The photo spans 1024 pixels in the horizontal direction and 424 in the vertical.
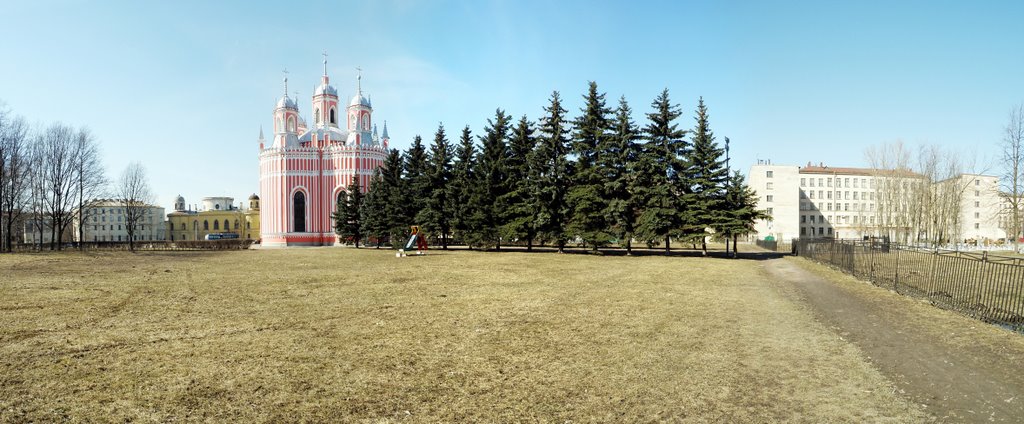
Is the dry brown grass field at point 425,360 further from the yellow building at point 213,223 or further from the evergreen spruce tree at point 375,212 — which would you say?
the yellow building at point 213,223

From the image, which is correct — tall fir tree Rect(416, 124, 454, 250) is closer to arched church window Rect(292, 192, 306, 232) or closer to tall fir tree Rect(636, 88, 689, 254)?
tall fir tree Rect(636, 88, 689, 254)

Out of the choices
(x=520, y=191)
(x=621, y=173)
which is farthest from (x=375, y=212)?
(x=621, y=173)

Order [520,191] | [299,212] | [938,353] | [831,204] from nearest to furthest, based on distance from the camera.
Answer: [938,353]
[520,191]
[299,212]
[831,204]

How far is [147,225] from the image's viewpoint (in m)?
115

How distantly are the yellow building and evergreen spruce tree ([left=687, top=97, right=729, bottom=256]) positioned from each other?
10262cm

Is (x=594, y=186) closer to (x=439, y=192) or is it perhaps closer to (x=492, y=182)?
(x=492, y=182)

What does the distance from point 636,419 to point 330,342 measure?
497 centimetres

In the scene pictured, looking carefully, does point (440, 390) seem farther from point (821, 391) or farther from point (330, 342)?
point (821, 391)

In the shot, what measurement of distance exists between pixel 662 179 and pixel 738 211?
16.8 feet

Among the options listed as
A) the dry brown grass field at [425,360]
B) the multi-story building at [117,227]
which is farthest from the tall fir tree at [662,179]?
the multi-story building at [117,227]

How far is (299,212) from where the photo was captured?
207ft

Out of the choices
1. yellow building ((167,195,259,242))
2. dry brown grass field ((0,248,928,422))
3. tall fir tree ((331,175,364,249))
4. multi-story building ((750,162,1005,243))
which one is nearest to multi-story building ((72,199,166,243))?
yellow building ((167,195,259,242))

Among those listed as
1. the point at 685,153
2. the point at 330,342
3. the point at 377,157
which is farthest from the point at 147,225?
the point at 330,342

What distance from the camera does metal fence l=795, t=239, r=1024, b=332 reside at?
10828mm
